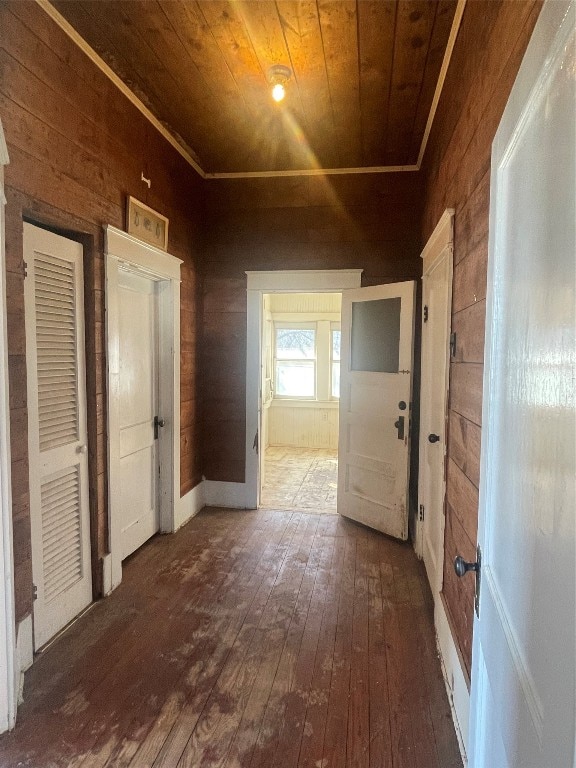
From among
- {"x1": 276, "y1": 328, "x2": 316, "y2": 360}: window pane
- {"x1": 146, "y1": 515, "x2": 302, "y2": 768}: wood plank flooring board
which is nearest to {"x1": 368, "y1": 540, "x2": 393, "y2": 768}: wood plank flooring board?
{"x1": 146, "y1": 515, "x2": 302, "y2": 768}: wood plank flooring board

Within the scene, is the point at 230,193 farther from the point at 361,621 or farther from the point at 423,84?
the point at 361,621

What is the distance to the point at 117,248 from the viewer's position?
2576mm

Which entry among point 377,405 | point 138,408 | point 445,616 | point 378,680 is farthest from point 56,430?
point 377,405

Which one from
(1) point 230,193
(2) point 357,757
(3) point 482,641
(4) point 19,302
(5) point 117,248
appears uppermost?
(1) point 230,193

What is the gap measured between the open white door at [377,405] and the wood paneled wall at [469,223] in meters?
1.18

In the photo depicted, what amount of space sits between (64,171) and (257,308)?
1.96m

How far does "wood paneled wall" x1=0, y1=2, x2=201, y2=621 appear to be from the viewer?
1855mm

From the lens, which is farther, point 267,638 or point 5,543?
point 267,638

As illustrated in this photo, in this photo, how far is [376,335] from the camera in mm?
3521

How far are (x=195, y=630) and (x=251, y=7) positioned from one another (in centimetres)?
295

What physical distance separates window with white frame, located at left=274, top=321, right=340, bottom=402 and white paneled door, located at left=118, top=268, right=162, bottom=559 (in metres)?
3.76

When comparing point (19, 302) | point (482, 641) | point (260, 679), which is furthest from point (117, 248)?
point (482, 641)

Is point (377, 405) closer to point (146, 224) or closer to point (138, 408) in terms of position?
point (138, 408)

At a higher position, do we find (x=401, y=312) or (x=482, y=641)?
(x=401, y=312)
